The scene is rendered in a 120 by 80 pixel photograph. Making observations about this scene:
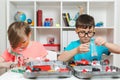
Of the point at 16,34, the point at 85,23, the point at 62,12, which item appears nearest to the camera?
the point at 16,34

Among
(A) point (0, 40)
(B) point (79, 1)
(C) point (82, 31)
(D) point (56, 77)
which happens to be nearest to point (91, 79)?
(D) point (56, 77)

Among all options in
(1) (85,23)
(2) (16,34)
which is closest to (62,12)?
(1) (85,23)

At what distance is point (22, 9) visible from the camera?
9.18ft

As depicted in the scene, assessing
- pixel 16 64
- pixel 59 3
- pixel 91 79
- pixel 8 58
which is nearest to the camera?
pixel 91 79

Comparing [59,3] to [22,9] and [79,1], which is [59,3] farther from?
[22,9]

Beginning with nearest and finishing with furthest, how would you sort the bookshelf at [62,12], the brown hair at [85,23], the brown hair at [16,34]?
the brown hair at [16,34] → the brown hair at [85,23] → the bookshelf at [62,12]

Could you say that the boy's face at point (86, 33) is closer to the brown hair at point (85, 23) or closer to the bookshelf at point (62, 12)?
the brown hair at point (85, 23)

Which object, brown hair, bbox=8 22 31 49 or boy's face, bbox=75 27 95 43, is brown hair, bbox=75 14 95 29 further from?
brown hair, bbox=8 22 31 49

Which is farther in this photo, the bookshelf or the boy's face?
the bookshelf

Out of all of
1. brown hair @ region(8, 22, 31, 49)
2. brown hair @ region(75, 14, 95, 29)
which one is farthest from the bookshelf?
brown hair @ region(8, 22, 31, 49)

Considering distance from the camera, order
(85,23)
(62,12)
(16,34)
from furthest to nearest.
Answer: (62,12)
(85,23)
(16,34)

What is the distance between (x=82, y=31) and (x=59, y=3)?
3.89ft

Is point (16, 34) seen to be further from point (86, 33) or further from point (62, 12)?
point (62, 12)

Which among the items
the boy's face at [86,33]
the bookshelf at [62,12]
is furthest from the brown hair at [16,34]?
the bookshelf at [62,12]
